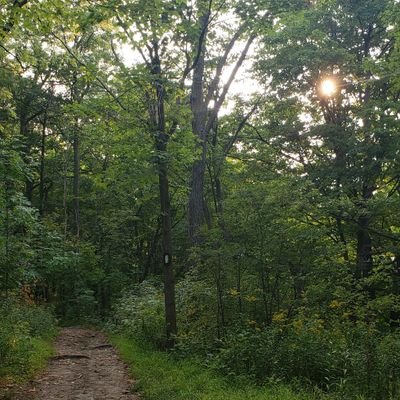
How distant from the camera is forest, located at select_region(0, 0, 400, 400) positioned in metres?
8.30

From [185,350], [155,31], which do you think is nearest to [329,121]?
[155,31]

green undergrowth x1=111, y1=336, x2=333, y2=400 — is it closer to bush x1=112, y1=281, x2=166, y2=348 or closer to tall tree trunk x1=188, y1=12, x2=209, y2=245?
bush x1=112, y1=281, x2=166, y2=348

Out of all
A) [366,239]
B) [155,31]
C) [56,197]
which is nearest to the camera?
[155,31]

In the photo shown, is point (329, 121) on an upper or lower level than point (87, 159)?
lower

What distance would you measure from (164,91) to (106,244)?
15.8m

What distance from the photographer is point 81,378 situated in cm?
862

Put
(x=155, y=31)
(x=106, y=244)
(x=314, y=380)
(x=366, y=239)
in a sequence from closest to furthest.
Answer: (x=314, y=380) < (x=155, y=31) < (x=366, y=239) < (x=106, y=244)

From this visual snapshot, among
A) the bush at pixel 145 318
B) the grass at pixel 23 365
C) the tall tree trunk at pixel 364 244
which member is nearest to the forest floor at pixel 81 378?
the grass at pixel 23 365

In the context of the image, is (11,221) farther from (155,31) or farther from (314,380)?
(314,380)

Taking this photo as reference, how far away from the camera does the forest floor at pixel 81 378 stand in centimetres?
729

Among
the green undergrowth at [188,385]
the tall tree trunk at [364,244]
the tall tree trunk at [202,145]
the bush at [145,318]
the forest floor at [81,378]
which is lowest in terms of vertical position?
the forest floor at [81,378]

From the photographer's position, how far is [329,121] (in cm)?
1584

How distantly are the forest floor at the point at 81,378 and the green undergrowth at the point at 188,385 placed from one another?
31cm

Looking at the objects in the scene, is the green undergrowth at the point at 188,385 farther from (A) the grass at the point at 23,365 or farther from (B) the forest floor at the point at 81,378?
(A) the grass at the point at 23,365
